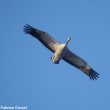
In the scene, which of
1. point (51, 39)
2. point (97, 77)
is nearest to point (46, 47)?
point (51, 39)

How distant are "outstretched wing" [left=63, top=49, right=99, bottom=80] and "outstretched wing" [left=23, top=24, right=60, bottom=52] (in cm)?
90

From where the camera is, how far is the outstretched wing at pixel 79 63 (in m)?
41.4

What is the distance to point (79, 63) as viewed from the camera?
4184 cm

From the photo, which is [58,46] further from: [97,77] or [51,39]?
[97,77]

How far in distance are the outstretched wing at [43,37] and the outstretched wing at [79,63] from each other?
896mm

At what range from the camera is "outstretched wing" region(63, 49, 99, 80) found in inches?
1629

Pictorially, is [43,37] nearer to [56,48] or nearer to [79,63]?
[56,48]

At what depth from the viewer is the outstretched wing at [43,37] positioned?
40688mm

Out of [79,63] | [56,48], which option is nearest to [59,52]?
[56,48]

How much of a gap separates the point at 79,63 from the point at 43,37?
277cm

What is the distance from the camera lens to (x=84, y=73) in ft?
139

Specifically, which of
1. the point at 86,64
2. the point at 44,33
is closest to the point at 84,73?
the point at 86,64

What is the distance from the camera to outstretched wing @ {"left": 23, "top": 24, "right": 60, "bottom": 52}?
40688mm

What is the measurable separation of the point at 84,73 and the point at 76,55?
1.46 metres
